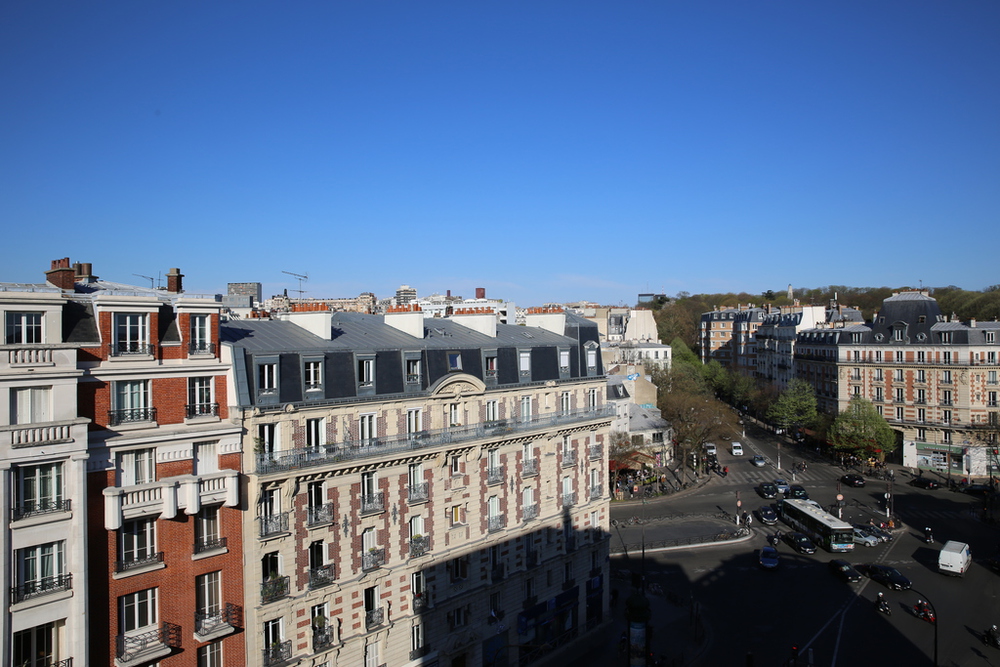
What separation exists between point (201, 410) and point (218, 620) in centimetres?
629

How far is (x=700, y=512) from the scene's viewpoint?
180 feet

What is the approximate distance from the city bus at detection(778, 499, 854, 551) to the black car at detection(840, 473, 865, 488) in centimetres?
1376

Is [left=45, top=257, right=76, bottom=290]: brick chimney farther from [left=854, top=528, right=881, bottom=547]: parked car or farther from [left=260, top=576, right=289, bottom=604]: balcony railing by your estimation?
[left=854, top=528, right=881, bottom=547]: parked car

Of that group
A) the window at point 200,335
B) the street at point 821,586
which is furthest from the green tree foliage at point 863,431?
the window at point 200,335

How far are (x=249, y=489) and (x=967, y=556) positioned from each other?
40.3 m

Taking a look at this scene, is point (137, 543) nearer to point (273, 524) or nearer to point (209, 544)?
point (209, 544)

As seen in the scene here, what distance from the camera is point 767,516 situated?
52625 mm

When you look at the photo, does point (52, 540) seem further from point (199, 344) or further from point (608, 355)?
point (608, 355)

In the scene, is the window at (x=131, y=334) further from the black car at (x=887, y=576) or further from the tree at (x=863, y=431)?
the tree at (x=863, y=431)

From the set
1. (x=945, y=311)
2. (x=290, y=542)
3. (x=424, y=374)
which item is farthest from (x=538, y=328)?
(x=945, y=311)

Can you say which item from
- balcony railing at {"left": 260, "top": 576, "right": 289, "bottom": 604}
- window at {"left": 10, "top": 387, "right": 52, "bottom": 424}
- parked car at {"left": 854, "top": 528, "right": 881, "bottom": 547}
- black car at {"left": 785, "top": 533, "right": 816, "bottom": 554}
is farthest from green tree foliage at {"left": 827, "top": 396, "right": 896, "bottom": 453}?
window at {"left": 10, "top": 387, "right": 52, "bottom": 424}

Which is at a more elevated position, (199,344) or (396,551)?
(199,344)

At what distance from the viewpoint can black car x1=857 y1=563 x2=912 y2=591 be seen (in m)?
39.5

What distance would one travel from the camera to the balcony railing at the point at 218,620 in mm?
21578
